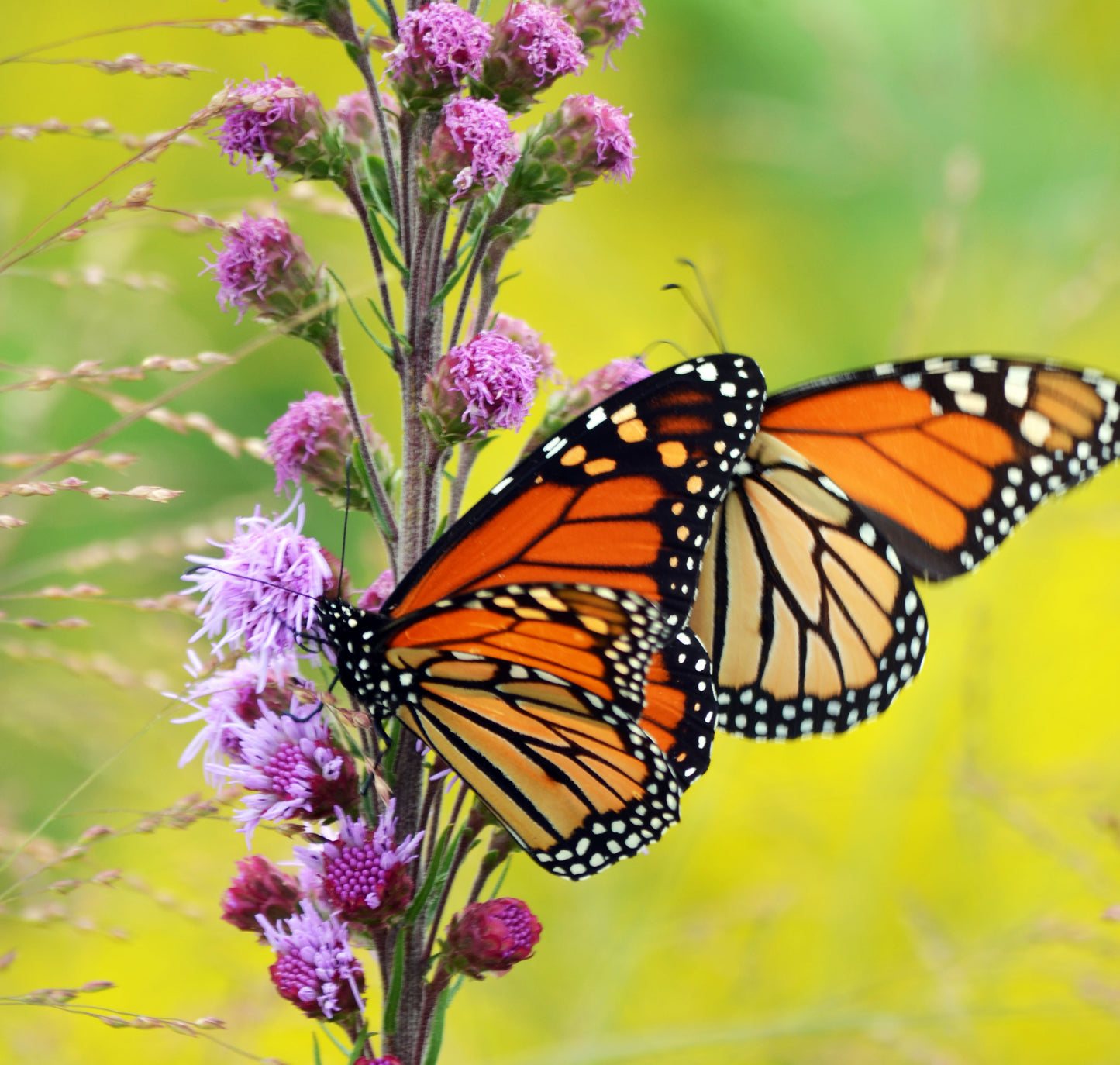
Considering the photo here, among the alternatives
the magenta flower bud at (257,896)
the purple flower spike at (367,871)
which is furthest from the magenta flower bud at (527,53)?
the magenta flower bud at (257,896)

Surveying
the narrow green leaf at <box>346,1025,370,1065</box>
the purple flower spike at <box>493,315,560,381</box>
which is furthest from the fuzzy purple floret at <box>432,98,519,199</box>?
the narrow green leaf at <box>346,1025,370,1065</box>

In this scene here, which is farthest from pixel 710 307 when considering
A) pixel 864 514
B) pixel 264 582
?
pixel 264 582

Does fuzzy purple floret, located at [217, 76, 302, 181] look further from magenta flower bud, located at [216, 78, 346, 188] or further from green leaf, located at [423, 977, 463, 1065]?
green leaf, located at [423, 977, 463, 1065]

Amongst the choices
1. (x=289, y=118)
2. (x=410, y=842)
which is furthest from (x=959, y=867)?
(x=289, y=118)

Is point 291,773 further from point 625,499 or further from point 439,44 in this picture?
point 439,44

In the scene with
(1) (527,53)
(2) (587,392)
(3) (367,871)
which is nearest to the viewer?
(3) (367,871)

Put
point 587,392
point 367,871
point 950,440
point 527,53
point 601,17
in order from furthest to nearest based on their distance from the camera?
point 950,440
point 587,392
point 601,17
point 527,53
point 367,871

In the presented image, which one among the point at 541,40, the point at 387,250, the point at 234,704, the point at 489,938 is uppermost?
the point at 541,40
